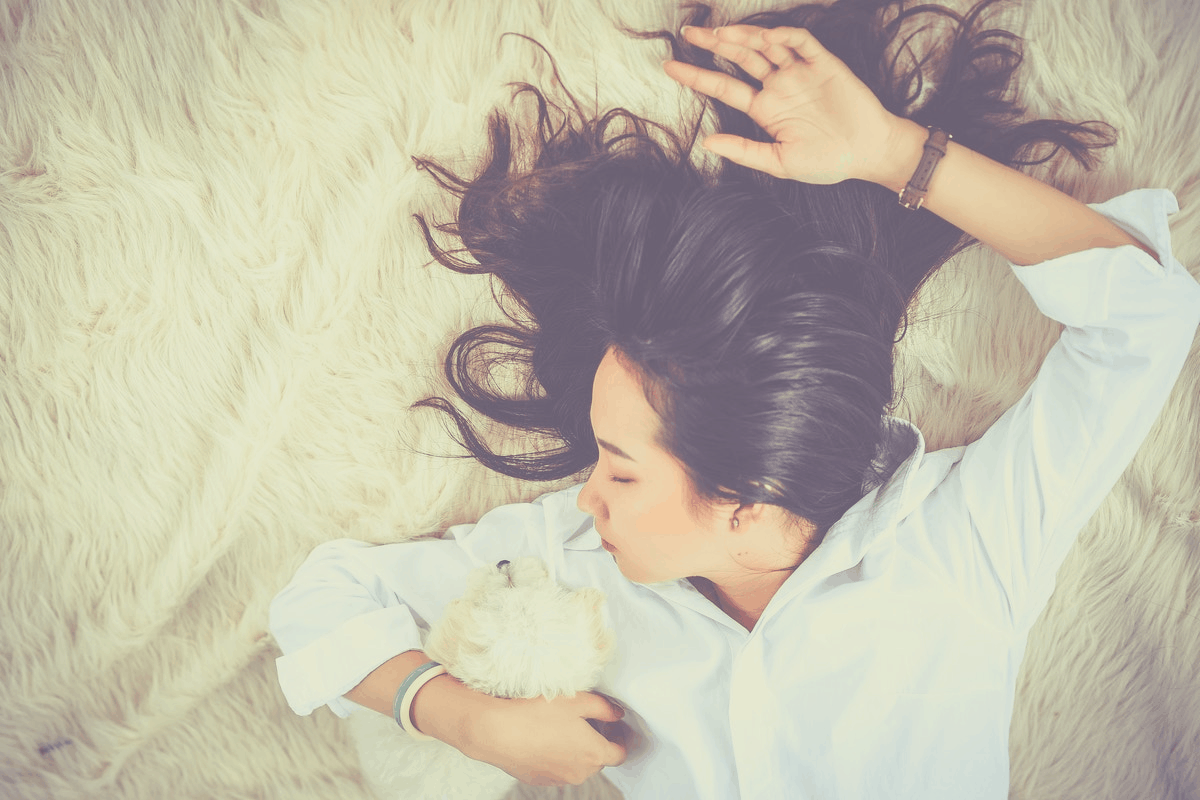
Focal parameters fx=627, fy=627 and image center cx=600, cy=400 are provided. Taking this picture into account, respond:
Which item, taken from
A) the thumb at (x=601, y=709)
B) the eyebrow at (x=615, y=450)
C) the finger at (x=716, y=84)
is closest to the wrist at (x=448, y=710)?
the thumb at (x=601, y=709)

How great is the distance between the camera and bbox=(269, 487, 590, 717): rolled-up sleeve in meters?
0.88

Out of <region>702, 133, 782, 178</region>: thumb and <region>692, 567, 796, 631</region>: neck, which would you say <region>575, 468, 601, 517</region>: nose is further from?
<region>702, 133, 782, 178</region>: thumb

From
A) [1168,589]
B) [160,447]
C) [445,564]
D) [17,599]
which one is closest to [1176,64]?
[1168,589]

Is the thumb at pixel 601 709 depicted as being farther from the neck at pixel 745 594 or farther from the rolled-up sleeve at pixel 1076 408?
the rolled-up sleeve at pixel 1076 408

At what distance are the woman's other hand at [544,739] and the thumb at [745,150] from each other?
2.34ft

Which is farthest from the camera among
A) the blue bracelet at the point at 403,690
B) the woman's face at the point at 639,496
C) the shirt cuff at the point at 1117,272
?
the blue bracelet at the point at 403,690

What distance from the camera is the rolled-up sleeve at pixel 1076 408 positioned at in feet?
2.10

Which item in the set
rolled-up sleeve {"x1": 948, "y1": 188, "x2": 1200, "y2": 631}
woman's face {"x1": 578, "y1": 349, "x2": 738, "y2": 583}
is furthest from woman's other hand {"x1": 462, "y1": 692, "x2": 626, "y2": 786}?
rolled-up sleeve {"x1": 948, "y1": 188, "x2": 1200, "y2": 631}

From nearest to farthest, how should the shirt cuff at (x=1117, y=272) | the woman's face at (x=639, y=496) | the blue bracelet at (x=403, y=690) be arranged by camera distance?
the shirt cuff at (x=1117, y=272)
the woman's face at (x=639, y=496)
the blue bracelet at (x=403, y=690)

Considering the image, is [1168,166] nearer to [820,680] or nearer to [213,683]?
[820,680]

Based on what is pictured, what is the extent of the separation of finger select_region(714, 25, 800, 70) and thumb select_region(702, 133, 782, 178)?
9 cm

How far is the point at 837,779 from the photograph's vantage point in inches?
31.5

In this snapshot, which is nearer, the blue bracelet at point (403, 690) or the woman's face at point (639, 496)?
the woman's face at point (639, 496)

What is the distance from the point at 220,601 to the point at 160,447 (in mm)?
269
